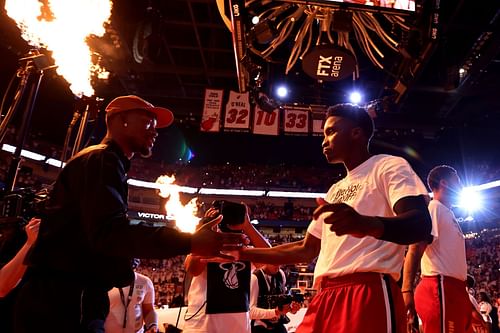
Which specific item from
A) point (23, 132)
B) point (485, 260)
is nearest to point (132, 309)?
point (23, 132)

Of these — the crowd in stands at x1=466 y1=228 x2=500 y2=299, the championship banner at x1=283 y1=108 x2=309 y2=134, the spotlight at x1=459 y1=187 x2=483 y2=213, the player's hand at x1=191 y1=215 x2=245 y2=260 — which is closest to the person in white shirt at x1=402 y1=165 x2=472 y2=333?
the player's hand at x1=191 y1=215 x2=245 y2=260

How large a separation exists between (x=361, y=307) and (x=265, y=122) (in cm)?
1017

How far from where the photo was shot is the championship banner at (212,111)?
39.2 ft

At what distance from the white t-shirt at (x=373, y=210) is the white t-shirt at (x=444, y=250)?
1704mm

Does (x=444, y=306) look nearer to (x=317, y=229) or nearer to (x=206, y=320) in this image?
(x=317, y=229)

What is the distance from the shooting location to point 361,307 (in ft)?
7.19

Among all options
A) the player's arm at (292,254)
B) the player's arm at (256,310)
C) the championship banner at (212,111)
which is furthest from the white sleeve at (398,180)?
the championship banner at (212,111)

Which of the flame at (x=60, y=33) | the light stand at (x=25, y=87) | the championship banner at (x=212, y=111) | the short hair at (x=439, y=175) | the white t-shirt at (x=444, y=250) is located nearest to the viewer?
the light stand at (x=25, y=87)

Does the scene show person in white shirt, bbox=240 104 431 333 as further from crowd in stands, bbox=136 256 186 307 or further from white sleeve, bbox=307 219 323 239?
crowd in stands, bbox=136 256 186 307

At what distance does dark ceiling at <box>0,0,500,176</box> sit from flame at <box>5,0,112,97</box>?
4535 mm

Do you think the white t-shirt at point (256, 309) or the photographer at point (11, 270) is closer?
the photographer at point (11, 270)

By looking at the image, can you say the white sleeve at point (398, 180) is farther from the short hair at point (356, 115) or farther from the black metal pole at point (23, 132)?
the black metal pole at point (23, 132)

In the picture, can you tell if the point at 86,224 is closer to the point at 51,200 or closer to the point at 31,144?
the point at 51,200

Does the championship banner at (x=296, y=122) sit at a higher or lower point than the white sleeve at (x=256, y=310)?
higher
